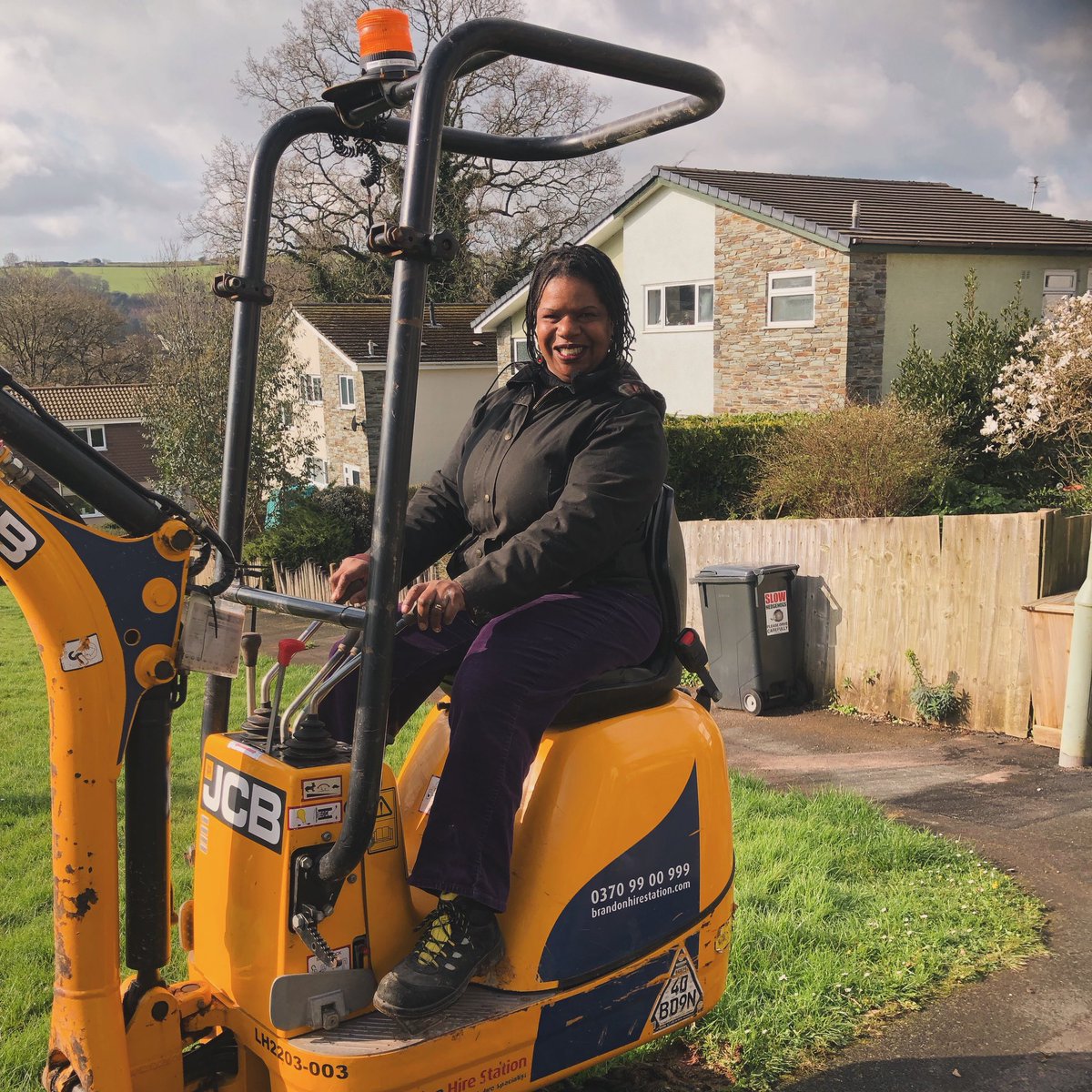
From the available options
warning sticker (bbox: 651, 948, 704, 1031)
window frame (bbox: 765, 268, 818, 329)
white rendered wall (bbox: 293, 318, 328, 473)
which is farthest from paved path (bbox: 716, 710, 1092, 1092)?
white rendered wall (bbox: 293, 318, 328, 473)

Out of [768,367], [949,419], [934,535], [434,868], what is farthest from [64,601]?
[768,367]

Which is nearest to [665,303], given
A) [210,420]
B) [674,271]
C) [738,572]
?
[674,271]

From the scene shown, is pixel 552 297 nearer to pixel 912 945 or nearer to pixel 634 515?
pixel 634 515

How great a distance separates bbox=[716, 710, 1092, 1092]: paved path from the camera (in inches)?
127

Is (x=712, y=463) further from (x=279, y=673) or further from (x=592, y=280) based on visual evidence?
(x=279, y=673)

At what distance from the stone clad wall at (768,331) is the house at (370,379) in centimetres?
922

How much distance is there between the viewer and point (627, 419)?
2734mm

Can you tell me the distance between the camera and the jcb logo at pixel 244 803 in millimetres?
2312

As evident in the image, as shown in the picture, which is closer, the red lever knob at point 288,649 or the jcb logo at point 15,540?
the jcb logo at point 15,540

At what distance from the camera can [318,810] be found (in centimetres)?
230

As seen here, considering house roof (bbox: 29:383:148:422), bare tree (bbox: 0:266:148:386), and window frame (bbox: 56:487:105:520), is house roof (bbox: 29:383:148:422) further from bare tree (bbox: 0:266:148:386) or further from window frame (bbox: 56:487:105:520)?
window frame (bbox: 56:487:105:520)

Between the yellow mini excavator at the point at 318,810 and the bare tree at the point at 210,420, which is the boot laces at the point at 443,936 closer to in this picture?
the yellow mini excavator at the point at 318,810

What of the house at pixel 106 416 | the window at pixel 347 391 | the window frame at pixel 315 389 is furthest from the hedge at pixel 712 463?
the house at pixel 106 416

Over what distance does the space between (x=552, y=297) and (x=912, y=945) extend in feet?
8.75
